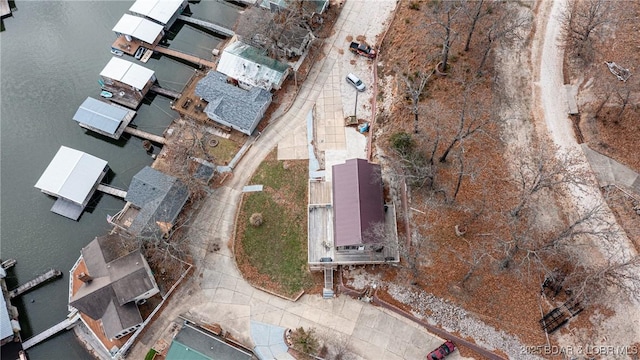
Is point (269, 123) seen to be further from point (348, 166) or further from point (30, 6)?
point (30, 6)

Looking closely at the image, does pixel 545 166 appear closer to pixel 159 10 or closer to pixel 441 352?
pixel 441 352

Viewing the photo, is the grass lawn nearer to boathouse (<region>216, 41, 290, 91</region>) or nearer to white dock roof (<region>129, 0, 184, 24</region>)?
boathouse (<region>216, 41, 290, 91</region>)

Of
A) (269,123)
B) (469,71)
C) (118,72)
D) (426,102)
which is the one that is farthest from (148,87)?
(469,71)

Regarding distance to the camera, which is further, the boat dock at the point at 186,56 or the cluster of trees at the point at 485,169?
the boat dock at the point at 186,56

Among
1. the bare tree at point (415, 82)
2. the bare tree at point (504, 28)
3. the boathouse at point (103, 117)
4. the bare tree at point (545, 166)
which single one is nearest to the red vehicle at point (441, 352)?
the bare tree at point (545, 166)

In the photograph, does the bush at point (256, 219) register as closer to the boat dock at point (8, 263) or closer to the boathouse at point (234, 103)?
the boathouse at point (234, 103)

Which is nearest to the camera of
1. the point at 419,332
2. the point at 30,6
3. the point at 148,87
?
the point at 419,332

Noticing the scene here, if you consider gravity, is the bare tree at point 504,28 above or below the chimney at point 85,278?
above
